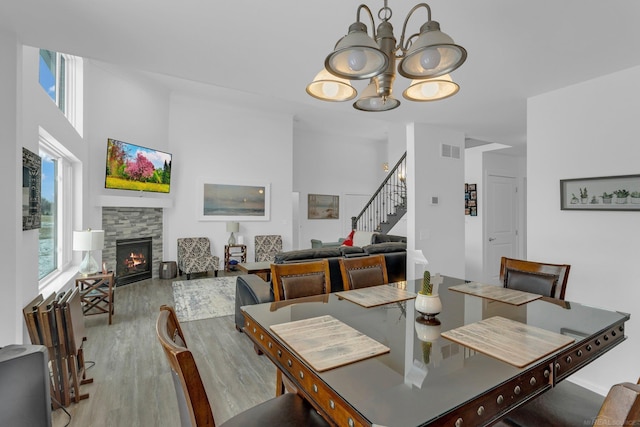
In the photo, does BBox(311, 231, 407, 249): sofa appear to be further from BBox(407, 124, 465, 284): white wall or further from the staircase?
BBox(407, 124, 465, 284): white wall

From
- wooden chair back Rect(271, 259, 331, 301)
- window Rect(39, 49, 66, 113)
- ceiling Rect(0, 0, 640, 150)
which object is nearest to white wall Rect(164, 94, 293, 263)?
window Rect(39, 49, 66, 113)

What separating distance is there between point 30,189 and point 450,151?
4.73 m

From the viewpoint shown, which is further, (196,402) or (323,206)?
(323,206)

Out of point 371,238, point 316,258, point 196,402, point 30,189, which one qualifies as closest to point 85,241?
point 30,189

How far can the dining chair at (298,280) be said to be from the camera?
6.59 ft

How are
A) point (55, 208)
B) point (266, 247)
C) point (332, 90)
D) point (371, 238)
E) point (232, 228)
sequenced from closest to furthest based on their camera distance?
point (332, 90)
point (55, 208)
point (371, 238)
point (232, 228)
point (266, 247)

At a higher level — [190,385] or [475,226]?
[475,226]

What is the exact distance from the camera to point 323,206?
9266 mm

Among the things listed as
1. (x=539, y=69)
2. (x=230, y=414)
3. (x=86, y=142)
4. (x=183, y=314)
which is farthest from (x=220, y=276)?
(x=539, y=69)

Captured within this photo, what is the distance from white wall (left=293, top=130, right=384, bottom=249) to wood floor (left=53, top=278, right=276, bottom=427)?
545 cm

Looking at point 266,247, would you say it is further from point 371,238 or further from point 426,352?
point 426,352

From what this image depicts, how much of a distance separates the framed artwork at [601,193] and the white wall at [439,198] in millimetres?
1564

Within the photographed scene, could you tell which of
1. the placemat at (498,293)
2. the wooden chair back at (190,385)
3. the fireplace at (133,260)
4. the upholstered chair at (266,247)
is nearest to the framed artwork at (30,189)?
the wooden chair back at (190,385)

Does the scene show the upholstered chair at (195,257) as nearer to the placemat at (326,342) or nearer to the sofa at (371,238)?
the sofa at (371,238)
